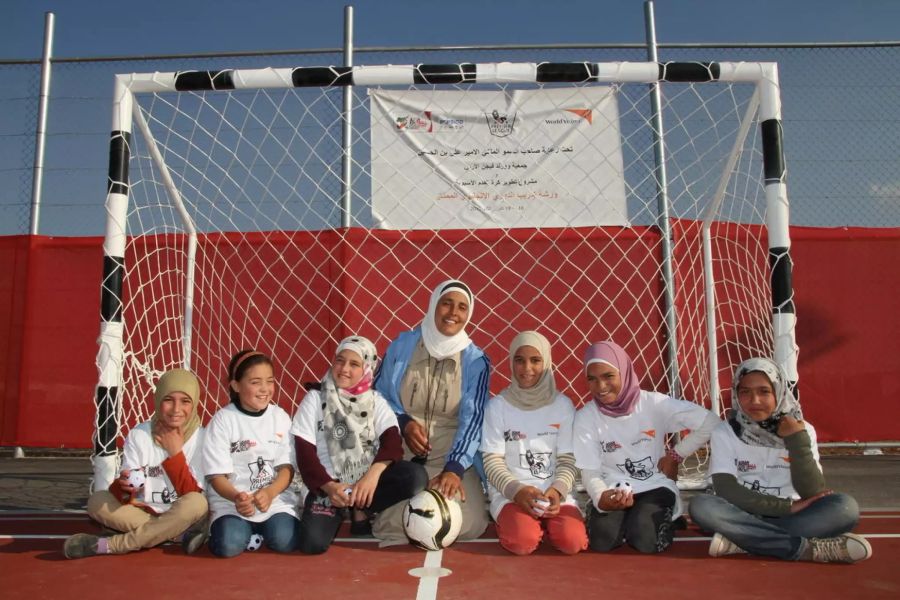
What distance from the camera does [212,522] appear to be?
9.52 feet

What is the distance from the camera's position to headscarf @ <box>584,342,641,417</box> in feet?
9.95

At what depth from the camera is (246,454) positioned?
2.98 metres

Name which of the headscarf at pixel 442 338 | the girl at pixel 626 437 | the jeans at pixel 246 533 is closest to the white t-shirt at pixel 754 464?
the girl at pixel 626 437

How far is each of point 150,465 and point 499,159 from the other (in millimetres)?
3893

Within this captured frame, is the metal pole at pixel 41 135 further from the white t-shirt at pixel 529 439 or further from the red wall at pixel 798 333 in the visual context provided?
the white t-shirt at pixel 529 439

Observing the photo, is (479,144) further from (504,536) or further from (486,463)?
(504,536)

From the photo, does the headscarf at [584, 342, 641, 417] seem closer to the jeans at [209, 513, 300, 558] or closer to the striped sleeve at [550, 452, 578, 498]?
the striped sleeve at [550, 452, 578, 498]

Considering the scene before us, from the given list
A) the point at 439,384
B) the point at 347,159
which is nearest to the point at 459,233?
Result: the point at 347,159

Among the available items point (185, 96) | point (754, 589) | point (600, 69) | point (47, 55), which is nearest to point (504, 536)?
point (754, 589)

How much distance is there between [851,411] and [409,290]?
406cm

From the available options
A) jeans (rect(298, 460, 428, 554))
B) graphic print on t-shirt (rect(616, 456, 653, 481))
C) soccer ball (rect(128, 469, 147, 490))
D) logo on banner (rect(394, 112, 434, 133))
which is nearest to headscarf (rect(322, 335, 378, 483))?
jeans (rect(298, 460, 428, 554))

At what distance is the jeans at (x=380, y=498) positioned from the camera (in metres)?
2.92

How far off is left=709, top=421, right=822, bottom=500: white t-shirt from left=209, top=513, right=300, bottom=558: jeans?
6.25ft

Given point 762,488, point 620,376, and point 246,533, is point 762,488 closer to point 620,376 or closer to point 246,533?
point 620,376
